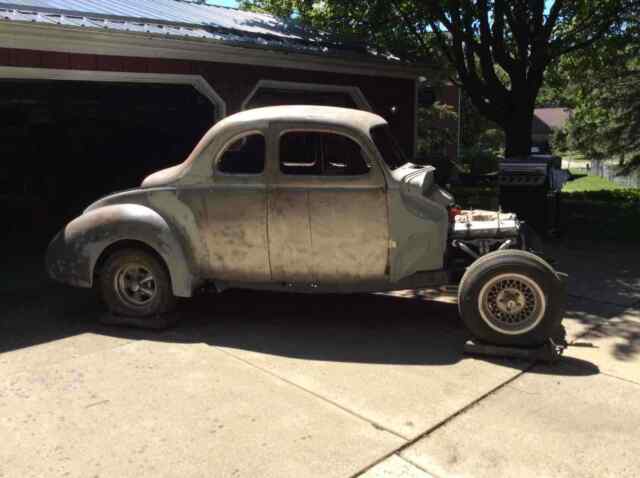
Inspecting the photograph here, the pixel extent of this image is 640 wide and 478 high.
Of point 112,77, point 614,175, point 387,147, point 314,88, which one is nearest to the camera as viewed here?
point 387,147

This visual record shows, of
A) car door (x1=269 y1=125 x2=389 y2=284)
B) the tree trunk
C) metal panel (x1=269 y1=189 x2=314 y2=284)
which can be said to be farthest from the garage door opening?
metal panel (x1=269 y1=189 x2=314 y2=284)

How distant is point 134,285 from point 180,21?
5.34m

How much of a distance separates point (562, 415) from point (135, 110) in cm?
1278

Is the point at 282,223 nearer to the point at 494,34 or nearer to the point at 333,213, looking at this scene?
the point at 333,213

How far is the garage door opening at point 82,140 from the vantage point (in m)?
13.6

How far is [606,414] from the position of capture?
409 centimetres

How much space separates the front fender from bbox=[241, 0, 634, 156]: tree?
743 centimetres

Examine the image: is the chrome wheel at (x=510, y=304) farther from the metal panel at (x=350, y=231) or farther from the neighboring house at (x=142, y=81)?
the neighboring house at (x=142, y=81)

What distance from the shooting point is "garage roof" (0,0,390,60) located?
7.78 metres

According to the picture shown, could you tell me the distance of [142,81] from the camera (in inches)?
337

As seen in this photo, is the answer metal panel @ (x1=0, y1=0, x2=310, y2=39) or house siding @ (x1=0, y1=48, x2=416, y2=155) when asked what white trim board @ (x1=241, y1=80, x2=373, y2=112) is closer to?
house siding @ (x1=0, y1=48, x2=416, y2=155)

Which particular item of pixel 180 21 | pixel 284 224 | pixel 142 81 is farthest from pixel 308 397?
pixel 180 21

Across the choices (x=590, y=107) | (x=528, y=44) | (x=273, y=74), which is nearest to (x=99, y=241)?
(x=273, y=74)

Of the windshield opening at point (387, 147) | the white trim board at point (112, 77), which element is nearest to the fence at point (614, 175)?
the white trim board at point (112, 77)
